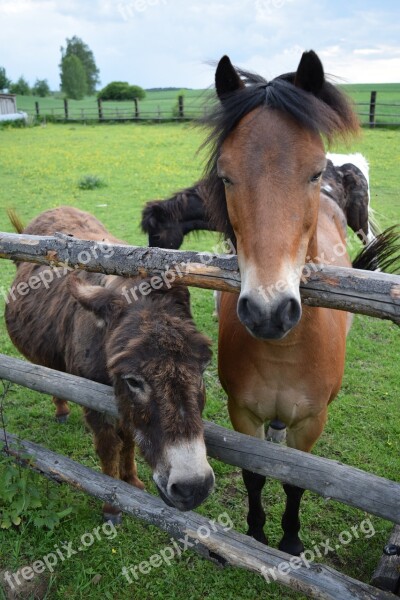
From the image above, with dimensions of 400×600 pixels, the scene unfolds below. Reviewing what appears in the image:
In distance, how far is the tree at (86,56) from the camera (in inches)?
3627

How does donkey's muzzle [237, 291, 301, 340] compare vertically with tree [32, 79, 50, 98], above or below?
below

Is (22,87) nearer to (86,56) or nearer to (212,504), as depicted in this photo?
(86,56)

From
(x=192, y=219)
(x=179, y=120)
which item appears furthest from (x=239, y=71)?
(x=179, y=120)

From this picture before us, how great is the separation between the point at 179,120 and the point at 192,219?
2948 centimetres

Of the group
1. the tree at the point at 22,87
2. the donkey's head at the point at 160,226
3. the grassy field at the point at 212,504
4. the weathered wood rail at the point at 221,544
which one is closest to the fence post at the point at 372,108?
the grassy field at the point at 212,504

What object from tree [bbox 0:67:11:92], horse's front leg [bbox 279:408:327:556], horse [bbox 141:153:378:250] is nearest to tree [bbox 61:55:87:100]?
tree [bbox 0:67:11:92]

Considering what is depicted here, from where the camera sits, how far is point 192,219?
522cm

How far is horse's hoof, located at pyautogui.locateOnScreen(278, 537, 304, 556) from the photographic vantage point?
3.12m

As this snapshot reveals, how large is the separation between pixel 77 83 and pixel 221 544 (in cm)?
→ 8753

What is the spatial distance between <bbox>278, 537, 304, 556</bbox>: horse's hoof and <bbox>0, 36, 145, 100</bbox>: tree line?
51.6 meters

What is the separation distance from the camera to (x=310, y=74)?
2223 millimetres

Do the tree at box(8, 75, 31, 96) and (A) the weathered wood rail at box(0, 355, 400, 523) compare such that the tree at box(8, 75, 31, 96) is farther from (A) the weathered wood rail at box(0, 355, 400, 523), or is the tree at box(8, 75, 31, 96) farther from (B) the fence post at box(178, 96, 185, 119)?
(A) the weathered wood rail at box(0, 355, 400, 523)

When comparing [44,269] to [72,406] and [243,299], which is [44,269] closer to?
[72,406]

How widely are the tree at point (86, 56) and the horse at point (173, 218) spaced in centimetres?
9580
